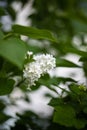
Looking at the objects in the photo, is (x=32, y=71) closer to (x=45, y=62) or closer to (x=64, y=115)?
(x=45, y=62)

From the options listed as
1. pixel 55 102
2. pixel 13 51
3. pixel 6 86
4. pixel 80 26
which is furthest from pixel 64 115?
pixel 80 26

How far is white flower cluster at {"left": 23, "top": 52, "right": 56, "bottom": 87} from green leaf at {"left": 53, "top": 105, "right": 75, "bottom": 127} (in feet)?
0.31

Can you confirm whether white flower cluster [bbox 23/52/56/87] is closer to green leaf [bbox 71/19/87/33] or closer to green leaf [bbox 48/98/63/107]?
green leaf [bbox 48/98/63/107]

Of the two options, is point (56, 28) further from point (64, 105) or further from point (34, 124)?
point (64, 105)

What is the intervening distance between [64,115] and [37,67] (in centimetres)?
14

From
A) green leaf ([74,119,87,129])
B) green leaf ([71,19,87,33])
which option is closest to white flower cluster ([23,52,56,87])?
green leaf ([74,119,87,129])

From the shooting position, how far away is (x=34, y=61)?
0.72 m

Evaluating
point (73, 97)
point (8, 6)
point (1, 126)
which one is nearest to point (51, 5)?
point (8, 6)

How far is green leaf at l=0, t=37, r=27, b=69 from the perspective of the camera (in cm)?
54

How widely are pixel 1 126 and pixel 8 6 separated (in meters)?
0.75

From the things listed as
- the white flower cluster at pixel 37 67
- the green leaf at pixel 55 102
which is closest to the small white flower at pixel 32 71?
the white flower cluster at pixel 37 67

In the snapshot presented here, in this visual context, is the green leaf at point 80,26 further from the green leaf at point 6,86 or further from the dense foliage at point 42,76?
the green leaf at point 6,86

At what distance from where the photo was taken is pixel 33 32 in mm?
661

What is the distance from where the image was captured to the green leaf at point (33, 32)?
658 mm
